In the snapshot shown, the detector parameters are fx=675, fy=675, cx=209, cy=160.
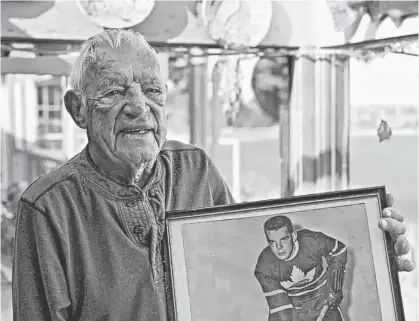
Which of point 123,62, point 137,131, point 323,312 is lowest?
point 323,312

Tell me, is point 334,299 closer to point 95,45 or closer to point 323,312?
point 323,312

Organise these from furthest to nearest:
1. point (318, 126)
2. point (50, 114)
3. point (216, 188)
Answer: point (318, 126) → point (50, 114) → point (216, 188)

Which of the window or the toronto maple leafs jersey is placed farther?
the window

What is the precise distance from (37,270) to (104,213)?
14 centimetres

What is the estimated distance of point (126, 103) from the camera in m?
1.10

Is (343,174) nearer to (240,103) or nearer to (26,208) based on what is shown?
(240,103)

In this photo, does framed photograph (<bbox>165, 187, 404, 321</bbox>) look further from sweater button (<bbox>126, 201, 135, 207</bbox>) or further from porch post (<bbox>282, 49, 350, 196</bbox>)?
porch post (<bbox>282, 49, 350, 196</bbox>)

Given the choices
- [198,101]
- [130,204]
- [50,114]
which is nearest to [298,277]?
[130,204]

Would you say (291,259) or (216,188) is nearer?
(291,259)

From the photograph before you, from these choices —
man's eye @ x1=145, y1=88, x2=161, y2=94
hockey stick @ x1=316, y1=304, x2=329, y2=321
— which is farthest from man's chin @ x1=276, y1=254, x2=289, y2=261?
man's eye @ x1=145, y1=88, x2=161, y2=94

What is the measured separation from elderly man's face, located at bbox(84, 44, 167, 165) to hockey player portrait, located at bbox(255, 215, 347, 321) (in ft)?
0.83

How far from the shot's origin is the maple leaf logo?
1.14 m

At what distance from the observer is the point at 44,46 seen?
2.70 meters

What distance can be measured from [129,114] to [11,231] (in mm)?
1773
